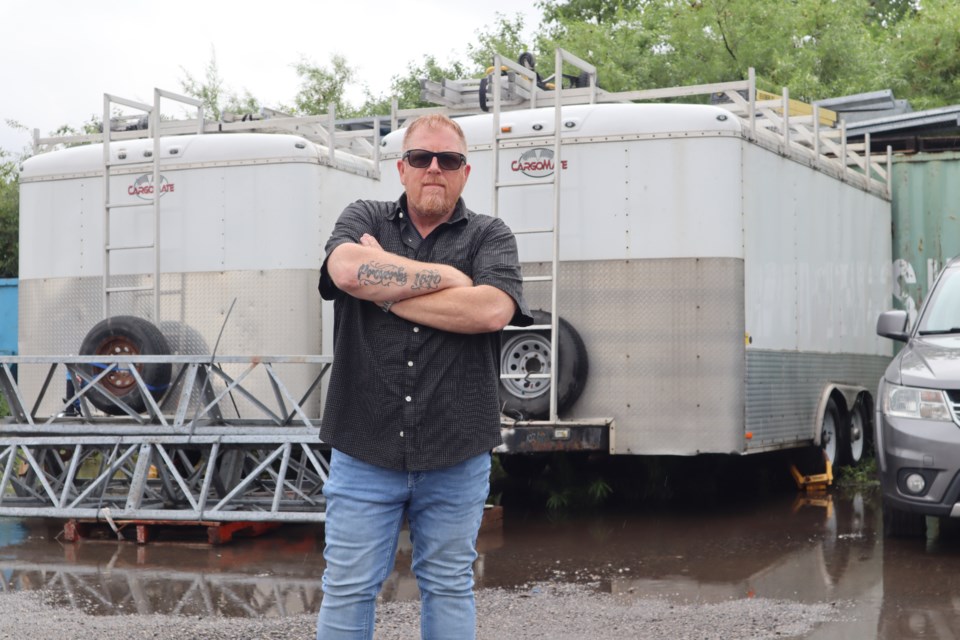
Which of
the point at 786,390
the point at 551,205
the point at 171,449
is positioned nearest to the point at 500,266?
the point at 551,205

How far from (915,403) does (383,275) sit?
16.5 feet

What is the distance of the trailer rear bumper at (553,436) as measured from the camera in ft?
30.6

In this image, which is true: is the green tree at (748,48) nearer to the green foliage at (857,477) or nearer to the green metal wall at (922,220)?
the green metal wall at (922,220)

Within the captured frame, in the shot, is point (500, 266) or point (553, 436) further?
point (553, 436)

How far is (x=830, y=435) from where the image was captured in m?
12.0

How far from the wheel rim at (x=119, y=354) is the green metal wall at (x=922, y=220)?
8.10 meters

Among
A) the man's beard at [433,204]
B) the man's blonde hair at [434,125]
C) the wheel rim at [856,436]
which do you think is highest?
the man's blonde hair at [434,125]

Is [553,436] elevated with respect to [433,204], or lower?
lower

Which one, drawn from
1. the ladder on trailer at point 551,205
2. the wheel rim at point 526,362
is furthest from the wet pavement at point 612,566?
the ladder on trailer at point 551,205

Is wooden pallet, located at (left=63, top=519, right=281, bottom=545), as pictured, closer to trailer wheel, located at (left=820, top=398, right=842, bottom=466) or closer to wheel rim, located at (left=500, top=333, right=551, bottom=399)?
wheel rim, located at (left=500, top=333, right=551, bottom=399)

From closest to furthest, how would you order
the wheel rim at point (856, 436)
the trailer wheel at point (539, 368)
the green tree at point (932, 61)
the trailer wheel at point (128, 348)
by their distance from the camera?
the trailer wheel at point (539, 368)
the trailer wheel at point (128, 348)
the wheel rim at point (856, 436)
the green tree at point (932, 61)

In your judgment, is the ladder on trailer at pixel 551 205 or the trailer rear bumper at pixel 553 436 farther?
the ladder on trailer at pixel 551 205

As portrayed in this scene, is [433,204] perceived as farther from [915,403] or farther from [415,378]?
[915,403]

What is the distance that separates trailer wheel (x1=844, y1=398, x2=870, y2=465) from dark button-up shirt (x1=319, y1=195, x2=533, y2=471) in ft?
29.2
